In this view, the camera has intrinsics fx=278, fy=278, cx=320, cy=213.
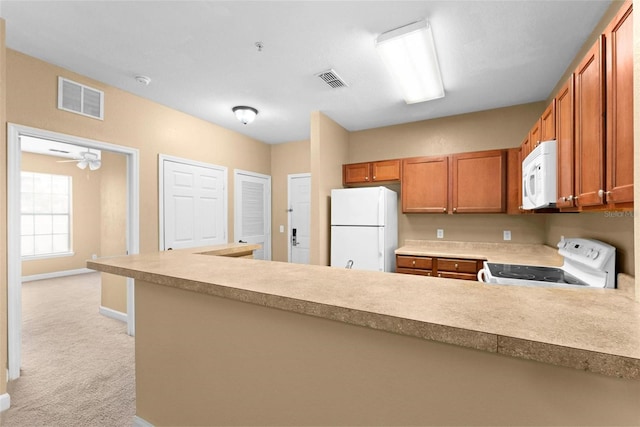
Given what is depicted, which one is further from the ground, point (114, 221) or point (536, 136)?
point (536, 136)

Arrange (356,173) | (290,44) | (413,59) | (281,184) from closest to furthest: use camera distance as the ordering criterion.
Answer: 1. (290,44)
2. (413,59)
3. (356,173)
4. (281,184)

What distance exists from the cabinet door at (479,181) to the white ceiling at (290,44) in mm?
673

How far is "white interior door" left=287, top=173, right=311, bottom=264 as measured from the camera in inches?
195

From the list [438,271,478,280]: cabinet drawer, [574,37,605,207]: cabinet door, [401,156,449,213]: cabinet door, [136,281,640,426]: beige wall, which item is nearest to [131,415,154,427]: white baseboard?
[136,281,640,426]: beige wall

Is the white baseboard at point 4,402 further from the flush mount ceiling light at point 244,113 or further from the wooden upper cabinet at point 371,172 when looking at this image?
the wooden upper cabinet at point 371,172

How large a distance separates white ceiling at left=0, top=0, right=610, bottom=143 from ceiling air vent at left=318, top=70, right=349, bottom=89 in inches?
2.2

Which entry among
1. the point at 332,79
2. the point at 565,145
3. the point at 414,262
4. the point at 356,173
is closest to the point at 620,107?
the point at 565,145

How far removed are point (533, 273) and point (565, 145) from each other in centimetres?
107

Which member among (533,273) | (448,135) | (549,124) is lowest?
(533,273)

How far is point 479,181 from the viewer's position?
134 inches

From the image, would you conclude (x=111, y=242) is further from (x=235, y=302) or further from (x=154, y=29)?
(x=235, y=302)

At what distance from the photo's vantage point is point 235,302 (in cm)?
123

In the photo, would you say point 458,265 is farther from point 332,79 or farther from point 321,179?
point 332,79

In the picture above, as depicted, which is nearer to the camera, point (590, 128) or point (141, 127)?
point (590, 128)
